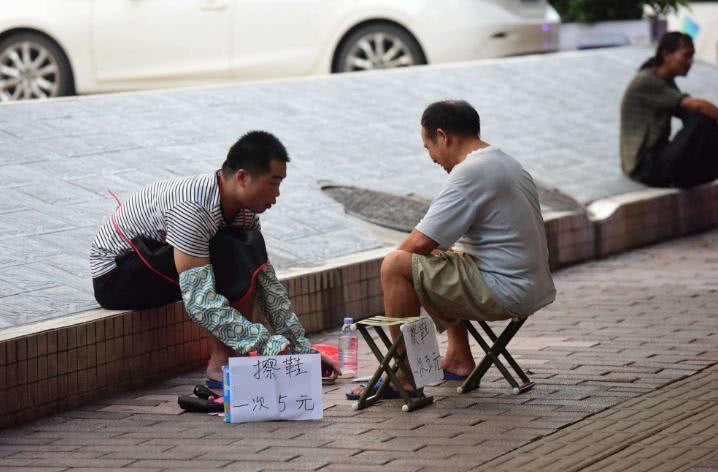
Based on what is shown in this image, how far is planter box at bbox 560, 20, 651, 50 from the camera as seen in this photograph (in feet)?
51.6

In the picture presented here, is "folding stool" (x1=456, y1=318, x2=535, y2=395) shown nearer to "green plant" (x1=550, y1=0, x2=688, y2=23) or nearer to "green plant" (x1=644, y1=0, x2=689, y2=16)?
"green plant" (x1=550, y1=0, x2=688, y2=23)

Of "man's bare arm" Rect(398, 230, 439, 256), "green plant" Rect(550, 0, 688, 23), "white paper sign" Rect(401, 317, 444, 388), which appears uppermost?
"green plant" Rect(550, 0, 688, 23)

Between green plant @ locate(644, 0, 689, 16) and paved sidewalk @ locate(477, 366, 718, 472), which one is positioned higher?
green plant @ locate(644, 0, 689, 16)

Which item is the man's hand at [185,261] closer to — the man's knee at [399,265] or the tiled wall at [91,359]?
the tiled wall at [91,359]

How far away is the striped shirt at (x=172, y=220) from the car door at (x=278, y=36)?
6437mm

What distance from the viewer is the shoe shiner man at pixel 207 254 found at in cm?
596

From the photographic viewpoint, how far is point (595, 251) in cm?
1016

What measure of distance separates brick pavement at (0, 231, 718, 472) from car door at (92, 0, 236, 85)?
562 cm

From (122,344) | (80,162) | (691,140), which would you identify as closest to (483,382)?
(122,344)

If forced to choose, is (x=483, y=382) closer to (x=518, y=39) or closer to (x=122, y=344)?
(x=122, y=344)

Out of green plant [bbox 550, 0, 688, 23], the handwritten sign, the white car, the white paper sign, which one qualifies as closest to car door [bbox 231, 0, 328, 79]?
the white car

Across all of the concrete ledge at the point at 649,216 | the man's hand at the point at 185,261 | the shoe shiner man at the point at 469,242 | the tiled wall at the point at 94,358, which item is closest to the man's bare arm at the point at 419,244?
the shoe shiner man at the point at 469,242

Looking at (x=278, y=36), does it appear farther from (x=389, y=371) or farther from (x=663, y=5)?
(x=389, y=371)

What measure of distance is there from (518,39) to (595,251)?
4.12 m
